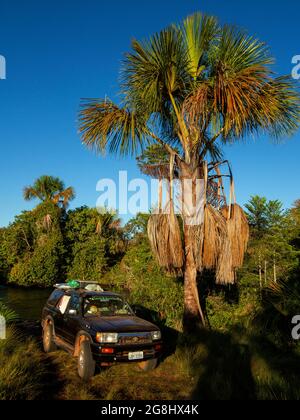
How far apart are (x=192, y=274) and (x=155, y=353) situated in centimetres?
227

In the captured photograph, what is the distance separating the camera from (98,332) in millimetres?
5863

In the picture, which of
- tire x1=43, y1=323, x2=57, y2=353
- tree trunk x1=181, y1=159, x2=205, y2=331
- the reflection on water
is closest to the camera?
tire x1=43, y1=323, x2=57, y2=353

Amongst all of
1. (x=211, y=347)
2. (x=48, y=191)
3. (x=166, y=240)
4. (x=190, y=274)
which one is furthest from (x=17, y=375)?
(x=48, y=191)

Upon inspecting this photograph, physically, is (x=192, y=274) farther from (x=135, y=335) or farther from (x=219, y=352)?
(x=135, y=335)

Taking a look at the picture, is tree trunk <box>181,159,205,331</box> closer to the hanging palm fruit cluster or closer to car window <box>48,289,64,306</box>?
the hanging palm fruit cluster

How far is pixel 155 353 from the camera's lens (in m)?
6.30

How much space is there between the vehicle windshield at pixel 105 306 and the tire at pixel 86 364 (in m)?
0.87

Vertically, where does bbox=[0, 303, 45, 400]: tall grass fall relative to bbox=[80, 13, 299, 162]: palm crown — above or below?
below

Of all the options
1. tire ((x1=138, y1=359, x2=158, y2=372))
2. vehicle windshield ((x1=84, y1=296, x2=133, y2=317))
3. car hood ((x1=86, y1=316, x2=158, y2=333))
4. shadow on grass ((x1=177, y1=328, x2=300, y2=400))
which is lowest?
tire ((x1=138, y1=359, x2=158, y2=372))

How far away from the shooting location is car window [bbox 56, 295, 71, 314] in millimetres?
7659

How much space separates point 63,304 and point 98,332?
230 centimetres

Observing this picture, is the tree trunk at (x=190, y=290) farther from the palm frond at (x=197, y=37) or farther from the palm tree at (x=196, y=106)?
the palm frond at (x=197, y=37)

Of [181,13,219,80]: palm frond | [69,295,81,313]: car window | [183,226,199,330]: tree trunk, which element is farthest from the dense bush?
[181,13,219,80]: palm frond

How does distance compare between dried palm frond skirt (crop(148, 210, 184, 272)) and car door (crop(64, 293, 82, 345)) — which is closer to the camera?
car door (crop(64, 293, 82, 345))
